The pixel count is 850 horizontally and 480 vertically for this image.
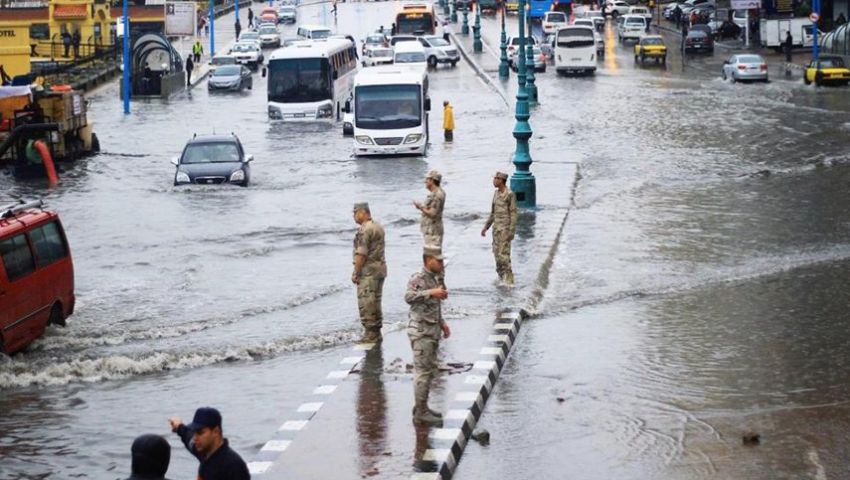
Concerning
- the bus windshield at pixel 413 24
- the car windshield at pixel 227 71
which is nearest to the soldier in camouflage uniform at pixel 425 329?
the car windshield at pixel 227 71

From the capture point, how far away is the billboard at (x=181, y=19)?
90.9 metres

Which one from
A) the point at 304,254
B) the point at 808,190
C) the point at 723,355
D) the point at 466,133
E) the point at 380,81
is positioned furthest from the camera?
the point at 466,133

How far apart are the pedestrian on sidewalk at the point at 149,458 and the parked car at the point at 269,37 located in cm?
8676

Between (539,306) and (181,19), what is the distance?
7224 centimetres

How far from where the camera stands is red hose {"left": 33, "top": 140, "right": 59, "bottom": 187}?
42375 millimetres

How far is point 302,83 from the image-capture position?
5484cm

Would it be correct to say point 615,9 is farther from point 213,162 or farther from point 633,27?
point 213,162

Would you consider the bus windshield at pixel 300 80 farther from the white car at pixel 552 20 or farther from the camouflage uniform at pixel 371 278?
the white car at pixel 552 20

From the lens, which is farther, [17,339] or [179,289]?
[179,289]

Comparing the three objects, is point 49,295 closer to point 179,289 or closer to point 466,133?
point 179,289

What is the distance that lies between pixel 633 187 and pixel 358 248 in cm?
1820

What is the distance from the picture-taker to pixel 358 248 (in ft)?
60.9

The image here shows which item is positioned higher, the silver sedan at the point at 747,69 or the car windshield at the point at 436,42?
the car windshield at the point at 436,42

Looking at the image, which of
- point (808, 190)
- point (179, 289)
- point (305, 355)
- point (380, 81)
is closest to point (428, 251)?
point (305, 355)
